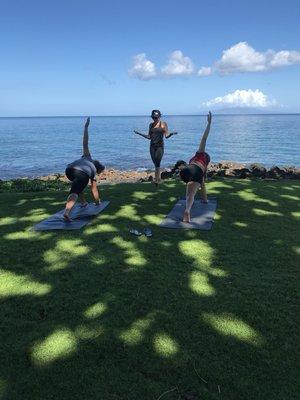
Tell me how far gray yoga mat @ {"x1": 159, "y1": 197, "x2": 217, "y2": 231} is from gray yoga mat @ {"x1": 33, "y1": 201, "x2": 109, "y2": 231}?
1.78 m

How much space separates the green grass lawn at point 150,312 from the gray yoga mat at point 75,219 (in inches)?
11.6

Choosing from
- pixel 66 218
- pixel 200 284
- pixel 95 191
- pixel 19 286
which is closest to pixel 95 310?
pixel 19 286

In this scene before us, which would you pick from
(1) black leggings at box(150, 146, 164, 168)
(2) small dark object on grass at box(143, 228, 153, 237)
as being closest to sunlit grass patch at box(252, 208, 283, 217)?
(2) small dark object on grass at box(143, 228, 153, 237)

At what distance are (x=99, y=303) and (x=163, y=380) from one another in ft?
5.60

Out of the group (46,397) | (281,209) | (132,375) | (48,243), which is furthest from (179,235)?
(46,397)

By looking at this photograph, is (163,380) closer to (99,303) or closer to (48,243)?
(99,303)

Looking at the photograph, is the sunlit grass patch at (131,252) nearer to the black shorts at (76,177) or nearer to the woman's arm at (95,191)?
the black shorts at (76,177)

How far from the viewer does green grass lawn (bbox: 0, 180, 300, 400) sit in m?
4.13

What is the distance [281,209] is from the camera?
10.0 m

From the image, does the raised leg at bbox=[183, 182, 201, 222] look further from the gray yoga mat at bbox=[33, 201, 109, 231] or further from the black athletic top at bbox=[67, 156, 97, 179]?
the black athletic top at bbox=[67, 156, 97, 179]

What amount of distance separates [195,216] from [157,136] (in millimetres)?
4333

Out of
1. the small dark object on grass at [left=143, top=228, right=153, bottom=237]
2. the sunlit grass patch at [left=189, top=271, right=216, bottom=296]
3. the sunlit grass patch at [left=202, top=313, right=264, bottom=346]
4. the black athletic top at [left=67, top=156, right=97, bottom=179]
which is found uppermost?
the black athletic top at [left=67, top=156, right=97, bottom=179]

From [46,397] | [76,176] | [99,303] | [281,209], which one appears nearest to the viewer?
[46,397]

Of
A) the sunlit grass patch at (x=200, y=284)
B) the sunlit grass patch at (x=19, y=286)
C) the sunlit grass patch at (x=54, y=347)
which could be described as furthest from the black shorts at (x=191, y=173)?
the sunlit grass patch at (x=54, y=347)
